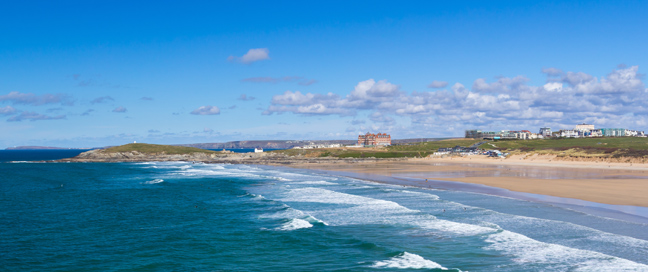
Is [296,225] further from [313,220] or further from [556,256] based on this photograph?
[556,256]

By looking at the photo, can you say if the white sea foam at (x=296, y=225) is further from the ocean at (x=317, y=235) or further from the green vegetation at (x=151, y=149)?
the green vegetation at (x=151, y=149)

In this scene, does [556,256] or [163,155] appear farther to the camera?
[163,155]

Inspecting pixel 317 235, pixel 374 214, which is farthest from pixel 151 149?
pixel 317 235

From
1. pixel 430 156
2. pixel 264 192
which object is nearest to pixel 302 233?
pixel 264 192

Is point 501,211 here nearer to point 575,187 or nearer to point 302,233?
point 302,233

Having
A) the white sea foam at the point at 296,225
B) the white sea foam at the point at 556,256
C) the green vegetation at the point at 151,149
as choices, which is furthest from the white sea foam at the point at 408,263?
the green vegetation at the point at 151,149

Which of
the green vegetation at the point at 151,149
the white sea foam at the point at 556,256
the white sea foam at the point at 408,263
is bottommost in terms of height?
the white sea foam at the point at 408,263

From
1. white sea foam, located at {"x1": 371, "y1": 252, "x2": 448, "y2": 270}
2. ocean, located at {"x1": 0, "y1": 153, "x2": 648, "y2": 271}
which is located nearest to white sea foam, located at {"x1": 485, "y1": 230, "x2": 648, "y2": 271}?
ocean, located at {"x1": 0, "y1": 153, "x2": 648, "y2": 271}
